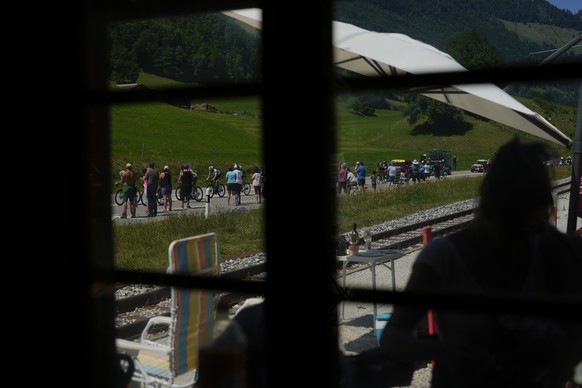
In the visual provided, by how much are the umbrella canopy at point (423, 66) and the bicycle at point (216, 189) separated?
46.8ft

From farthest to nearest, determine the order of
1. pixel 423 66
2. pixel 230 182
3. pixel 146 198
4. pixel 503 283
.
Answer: pixel 230 182
pixel 146 198
pixel 423 66
pixel 503 283

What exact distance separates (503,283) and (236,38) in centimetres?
85

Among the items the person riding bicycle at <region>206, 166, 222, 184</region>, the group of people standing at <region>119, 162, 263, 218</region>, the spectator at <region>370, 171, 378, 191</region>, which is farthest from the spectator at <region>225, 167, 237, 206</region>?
the spectator at <region>370, 171, 378, 191</region>

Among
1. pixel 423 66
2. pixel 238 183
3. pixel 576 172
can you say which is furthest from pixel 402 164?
pixel 576 172

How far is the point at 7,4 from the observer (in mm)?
1210

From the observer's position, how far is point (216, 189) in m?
17.7

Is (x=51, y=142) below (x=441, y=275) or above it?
above

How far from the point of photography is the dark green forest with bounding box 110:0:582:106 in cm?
127

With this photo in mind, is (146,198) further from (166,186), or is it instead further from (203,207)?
(203,207)

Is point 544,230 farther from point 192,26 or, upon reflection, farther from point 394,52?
point 394,52

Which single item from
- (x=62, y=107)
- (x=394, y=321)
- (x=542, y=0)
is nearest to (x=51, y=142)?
(x=62, y=107)

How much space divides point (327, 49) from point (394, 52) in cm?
183

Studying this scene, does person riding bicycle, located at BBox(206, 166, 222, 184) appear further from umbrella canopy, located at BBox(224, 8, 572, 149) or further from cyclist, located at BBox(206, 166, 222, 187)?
umbrella canopy, located at BBox(224, 8, 572, 149)

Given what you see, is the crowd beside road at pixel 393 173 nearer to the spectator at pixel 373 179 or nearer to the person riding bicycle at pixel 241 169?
the spectator at pixel 373 179
